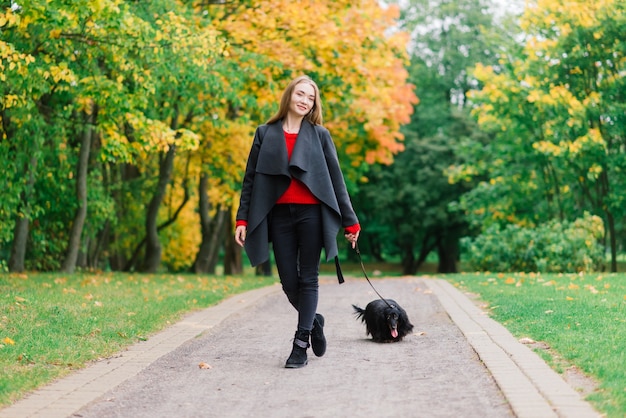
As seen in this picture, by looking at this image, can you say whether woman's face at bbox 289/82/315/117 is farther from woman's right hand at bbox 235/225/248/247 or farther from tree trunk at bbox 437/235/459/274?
tree trunk at bbox 437/235/459/274

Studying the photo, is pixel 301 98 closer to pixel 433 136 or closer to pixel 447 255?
pixel 433 136

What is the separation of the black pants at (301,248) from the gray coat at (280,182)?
0.08 meters

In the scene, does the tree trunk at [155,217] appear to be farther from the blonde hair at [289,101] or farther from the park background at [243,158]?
the blonde hair at [289,101]

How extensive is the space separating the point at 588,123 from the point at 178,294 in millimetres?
12622

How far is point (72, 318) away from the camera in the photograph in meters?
8.69

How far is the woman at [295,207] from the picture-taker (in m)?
6.39

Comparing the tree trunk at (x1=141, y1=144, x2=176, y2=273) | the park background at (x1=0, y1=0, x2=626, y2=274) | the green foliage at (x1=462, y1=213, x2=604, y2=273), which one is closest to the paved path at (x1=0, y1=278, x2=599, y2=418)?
the park background at (x1=0, y1=0, x2=626, y2=274)

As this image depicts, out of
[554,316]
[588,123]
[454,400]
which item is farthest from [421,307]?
[588,123]

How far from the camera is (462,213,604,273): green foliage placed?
18.2 meters

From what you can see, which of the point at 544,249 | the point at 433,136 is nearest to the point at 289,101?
the point at 544,249

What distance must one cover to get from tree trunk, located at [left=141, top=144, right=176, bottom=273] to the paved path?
12.1 meters

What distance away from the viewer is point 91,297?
36.2ft

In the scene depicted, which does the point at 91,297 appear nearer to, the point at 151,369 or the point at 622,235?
the point at 151,369

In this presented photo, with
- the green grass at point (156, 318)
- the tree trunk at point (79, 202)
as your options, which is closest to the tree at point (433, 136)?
the tree trunk at point (79, 202)
